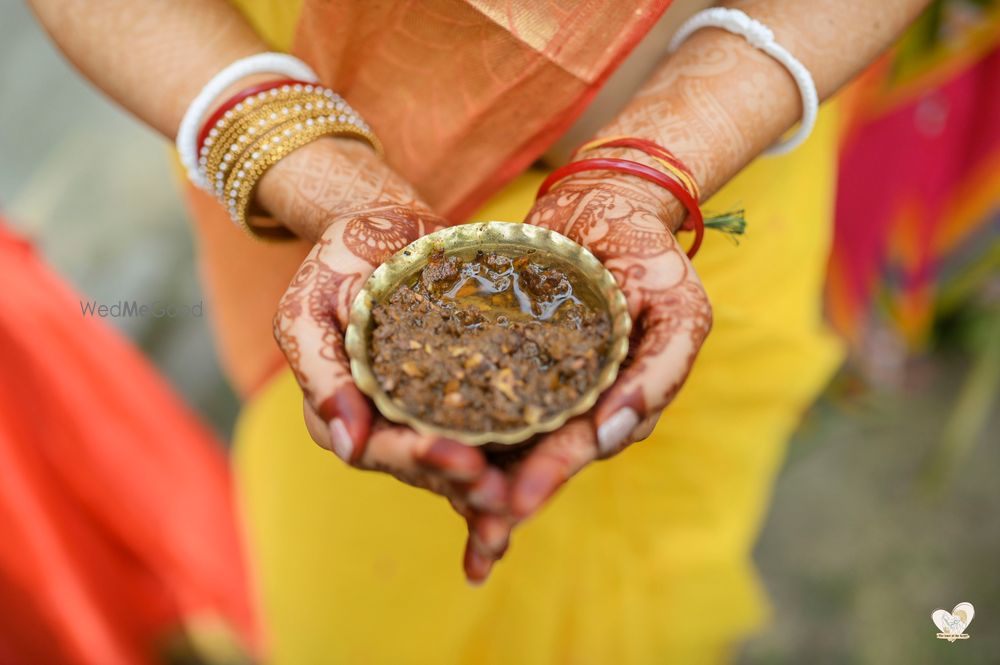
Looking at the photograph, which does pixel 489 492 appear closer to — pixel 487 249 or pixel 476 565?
pixel 476 565

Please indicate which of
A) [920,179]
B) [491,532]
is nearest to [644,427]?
[491,532]

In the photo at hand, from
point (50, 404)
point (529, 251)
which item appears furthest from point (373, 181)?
point (50, 404)

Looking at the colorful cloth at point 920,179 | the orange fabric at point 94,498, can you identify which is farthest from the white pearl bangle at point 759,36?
the orange fabric at point 94,498

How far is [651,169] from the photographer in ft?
2.60

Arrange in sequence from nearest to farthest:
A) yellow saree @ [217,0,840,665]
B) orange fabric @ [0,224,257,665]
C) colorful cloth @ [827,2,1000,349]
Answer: yellow saree @ [217,0,840,665], orange fabric @ [0,224,257,665], colorful cloth @ [827,2,1000,349]

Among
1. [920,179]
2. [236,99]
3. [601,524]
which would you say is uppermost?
[236,99]

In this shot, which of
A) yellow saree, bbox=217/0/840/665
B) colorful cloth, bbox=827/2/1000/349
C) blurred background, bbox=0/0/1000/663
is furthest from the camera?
blurred background, bbox=0/0/1000/663

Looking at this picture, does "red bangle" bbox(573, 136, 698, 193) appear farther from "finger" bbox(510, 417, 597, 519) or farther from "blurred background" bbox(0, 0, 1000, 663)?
"blurred background" bbox(0, 0, 1000, 663)

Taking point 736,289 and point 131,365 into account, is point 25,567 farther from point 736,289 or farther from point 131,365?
point 736,289

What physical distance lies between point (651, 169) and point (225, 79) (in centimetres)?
45

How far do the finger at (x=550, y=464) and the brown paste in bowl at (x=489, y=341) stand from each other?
2 cm

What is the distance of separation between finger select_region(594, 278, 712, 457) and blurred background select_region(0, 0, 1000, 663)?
1079 millimetres

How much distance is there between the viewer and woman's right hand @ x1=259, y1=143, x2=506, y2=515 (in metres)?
0.63

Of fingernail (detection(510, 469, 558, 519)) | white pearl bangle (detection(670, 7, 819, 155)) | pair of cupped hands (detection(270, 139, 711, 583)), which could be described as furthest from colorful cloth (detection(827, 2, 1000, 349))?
fingernail (detection(510, 469, 558, 519))
